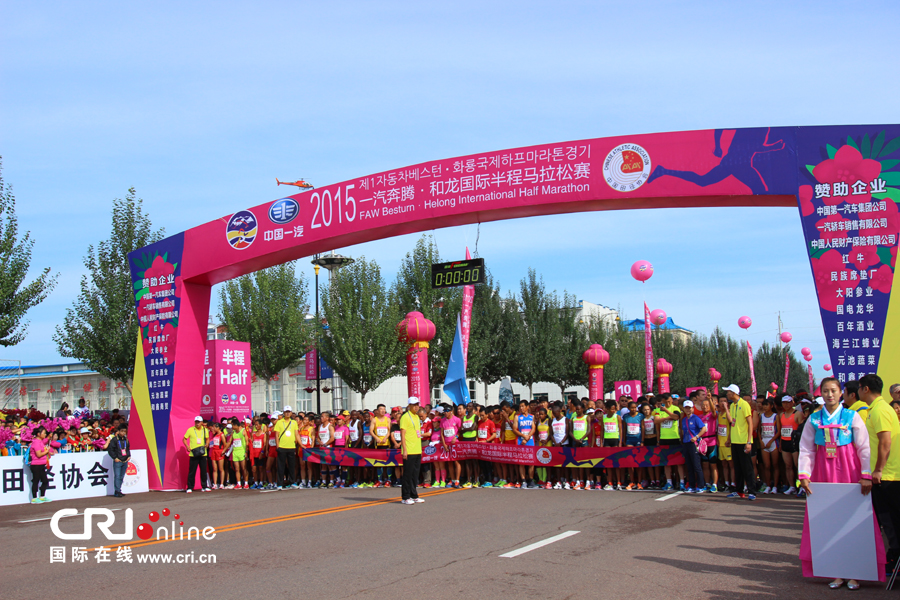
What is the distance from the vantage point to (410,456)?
13117 millimetres

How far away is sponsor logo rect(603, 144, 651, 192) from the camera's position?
12688mm

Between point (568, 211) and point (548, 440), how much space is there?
4.95 m

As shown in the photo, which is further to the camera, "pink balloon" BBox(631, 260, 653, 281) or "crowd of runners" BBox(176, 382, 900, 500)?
"pink balloon" BBox(631, 260, 653, 281)

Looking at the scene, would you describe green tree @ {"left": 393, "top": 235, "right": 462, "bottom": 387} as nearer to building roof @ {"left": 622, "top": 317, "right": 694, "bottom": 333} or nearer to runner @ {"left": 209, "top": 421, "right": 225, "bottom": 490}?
runner @ {"left": 209, "top": 421, "right": 225, "bottom": 490}

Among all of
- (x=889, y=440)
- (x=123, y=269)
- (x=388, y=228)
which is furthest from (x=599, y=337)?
(x=889, y=440)

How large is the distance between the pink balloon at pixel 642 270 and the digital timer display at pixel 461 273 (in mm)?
14440

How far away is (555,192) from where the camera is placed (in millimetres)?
13406

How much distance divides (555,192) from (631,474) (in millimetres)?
5704

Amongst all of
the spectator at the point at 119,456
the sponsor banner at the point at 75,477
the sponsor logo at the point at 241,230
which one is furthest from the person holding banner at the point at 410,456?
the sponsor banner at the point at 75,477

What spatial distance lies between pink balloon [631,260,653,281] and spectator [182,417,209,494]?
17185mm

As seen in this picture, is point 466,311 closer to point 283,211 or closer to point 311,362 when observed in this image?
point 283,211

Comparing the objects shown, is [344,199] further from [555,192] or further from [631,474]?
[631,474]

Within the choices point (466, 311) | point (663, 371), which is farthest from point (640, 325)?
point (466, 311)

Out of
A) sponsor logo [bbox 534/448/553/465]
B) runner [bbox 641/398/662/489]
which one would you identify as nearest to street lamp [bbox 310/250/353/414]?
sponsor logo [bbox 534/448/553/465]
